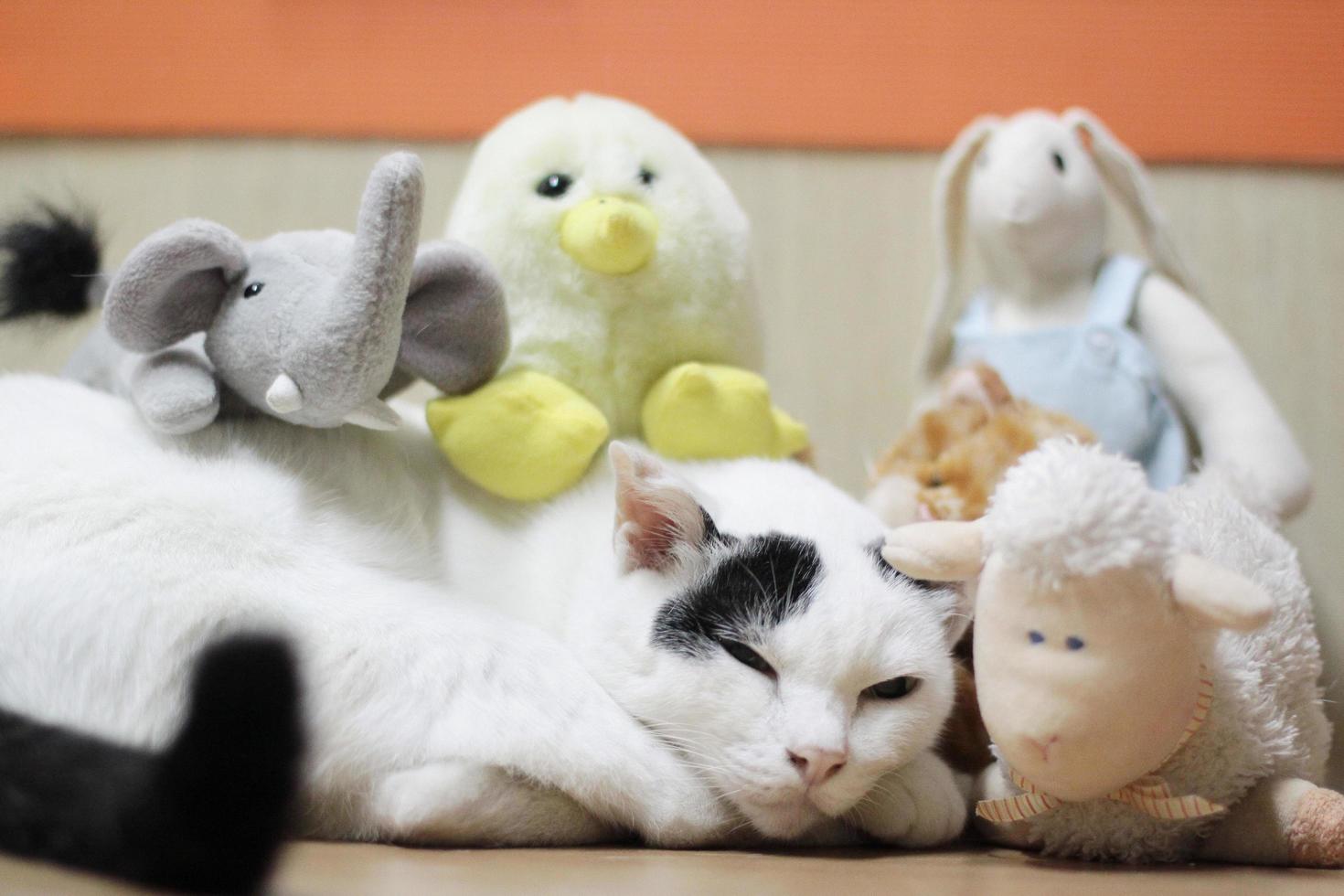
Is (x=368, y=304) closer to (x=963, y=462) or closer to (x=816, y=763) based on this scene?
(x=816, y=763)

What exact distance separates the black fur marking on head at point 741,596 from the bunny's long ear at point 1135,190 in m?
0.89

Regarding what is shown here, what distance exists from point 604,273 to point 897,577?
0.43 meters

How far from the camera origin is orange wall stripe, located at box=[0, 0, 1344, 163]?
152 centimetres

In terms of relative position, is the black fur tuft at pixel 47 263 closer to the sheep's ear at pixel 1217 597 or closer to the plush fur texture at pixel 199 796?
the plush fur texture at pixel 199 796

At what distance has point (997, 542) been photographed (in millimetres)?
691

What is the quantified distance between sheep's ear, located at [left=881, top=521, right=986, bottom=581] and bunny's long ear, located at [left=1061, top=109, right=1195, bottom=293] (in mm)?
878

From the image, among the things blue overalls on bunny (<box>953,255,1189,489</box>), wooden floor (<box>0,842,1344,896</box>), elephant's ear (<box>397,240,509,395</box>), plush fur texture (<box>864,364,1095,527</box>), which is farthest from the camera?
blue overalls on bunny (<box>953,255,1189,489</box>)

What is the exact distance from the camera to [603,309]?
1.05 metres

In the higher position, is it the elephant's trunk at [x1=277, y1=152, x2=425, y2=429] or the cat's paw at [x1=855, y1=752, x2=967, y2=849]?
the elephant's trunk at [x1=277, y1=152, x2=425, y2=429]

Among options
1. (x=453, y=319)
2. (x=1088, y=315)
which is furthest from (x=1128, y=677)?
(x=1088, y=315)

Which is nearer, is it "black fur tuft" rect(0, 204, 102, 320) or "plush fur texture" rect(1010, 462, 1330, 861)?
"plush fur texture" rect(1010, 462, 1330, 861)

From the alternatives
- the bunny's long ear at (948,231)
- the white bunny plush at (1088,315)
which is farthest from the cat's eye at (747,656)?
the bunny's long ear at (948,231)

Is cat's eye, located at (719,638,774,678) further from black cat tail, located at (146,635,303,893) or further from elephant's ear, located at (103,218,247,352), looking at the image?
elephant's ear, located at (103,218,247,352)

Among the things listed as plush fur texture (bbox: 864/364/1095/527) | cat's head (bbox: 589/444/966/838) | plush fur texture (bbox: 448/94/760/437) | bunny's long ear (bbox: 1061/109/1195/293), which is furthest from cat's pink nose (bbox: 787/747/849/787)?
bunny's long ear (bbox: 1061/109/1195/293)
